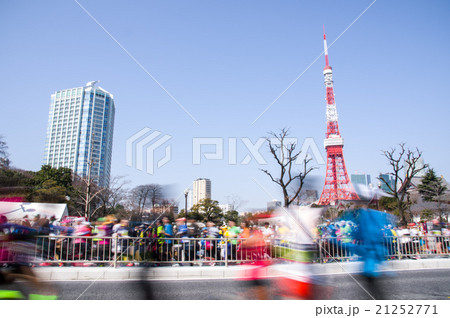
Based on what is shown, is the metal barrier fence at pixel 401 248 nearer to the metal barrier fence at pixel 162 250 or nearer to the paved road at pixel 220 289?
the metal barrier fence at pixel 162 250

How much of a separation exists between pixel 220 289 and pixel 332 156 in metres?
57.2

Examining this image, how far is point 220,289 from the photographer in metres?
5.78

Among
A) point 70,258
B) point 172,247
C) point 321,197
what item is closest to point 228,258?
point 172,247

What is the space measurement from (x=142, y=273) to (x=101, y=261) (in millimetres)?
3942

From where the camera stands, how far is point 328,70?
62.5m

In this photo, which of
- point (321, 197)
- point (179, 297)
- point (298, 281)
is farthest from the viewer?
point (321, 197)

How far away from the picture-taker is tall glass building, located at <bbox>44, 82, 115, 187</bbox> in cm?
10669

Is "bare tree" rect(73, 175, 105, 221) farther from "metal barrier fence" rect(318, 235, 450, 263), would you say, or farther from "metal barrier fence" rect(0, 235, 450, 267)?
"metal barrier fence" rect(318, 235, 450, 263)

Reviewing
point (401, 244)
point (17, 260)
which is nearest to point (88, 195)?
point (17, 260)

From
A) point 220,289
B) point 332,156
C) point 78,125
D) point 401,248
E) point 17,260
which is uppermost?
point 78,125

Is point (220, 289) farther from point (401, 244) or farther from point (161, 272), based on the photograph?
point (401, 244)

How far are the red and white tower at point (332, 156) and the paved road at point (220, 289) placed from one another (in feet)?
162

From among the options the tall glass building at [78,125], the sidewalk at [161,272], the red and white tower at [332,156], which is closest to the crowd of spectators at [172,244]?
the sidewalk at [161,272]
